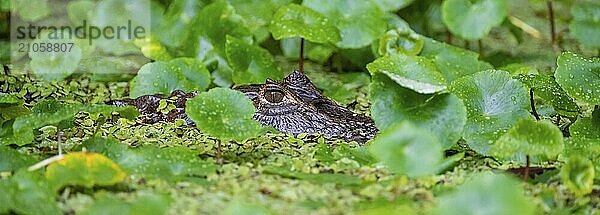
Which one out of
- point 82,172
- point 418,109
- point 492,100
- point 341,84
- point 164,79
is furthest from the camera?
point 341,84

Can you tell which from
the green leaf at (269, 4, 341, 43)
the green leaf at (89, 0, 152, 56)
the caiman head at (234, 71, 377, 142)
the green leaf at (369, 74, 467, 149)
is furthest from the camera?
the green leaf at (89, 0, 152, 56)

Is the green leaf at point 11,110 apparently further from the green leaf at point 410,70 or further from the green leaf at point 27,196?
the green leaf at point 410,70

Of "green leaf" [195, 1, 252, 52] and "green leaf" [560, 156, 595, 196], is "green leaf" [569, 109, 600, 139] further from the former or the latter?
"green leaf" [195, 1, 252, 52]

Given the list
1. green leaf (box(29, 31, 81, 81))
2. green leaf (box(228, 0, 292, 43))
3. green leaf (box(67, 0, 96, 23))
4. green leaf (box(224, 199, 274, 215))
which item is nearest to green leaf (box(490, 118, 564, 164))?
green leaf (box(224, 199, 274, 215))

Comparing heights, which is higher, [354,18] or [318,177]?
[354,18]

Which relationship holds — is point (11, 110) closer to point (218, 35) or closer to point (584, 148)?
point (218, 35)

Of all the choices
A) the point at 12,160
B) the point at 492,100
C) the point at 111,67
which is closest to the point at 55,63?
the point at 111,67
